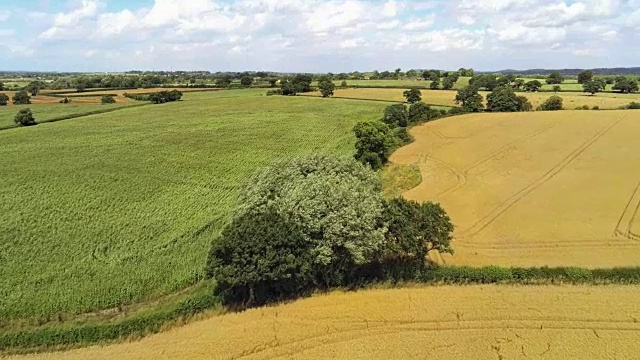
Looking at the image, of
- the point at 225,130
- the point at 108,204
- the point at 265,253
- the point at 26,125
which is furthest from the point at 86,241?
the point at 26,125

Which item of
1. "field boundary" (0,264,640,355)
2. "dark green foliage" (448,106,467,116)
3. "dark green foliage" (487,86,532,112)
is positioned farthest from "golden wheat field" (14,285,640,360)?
"dark green foliage" (487,86,532,112)

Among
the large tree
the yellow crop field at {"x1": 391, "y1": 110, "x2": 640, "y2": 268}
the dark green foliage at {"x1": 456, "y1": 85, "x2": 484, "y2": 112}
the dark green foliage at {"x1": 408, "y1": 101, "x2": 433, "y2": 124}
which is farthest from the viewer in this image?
the large tree

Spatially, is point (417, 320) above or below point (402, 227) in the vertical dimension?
below

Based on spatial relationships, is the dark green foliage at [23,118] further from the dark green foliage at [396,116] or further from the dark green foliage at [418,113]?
the dark green foliage at [418,113]

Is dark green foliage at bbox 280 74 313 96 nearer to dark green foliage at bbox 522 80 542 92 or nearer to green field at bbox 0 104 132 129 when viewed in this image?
green field at bbox 0 104 132 129

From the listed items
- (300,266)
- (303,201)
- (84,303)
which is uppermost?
(303,201)

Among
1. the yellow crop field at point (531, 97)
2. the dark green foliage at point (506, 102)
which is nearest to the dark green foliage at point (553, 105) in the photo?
the yellow crop field at point (531, 97)

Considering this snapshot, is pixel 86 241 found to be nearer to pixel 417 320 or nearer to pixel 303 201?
pixel 303 201
